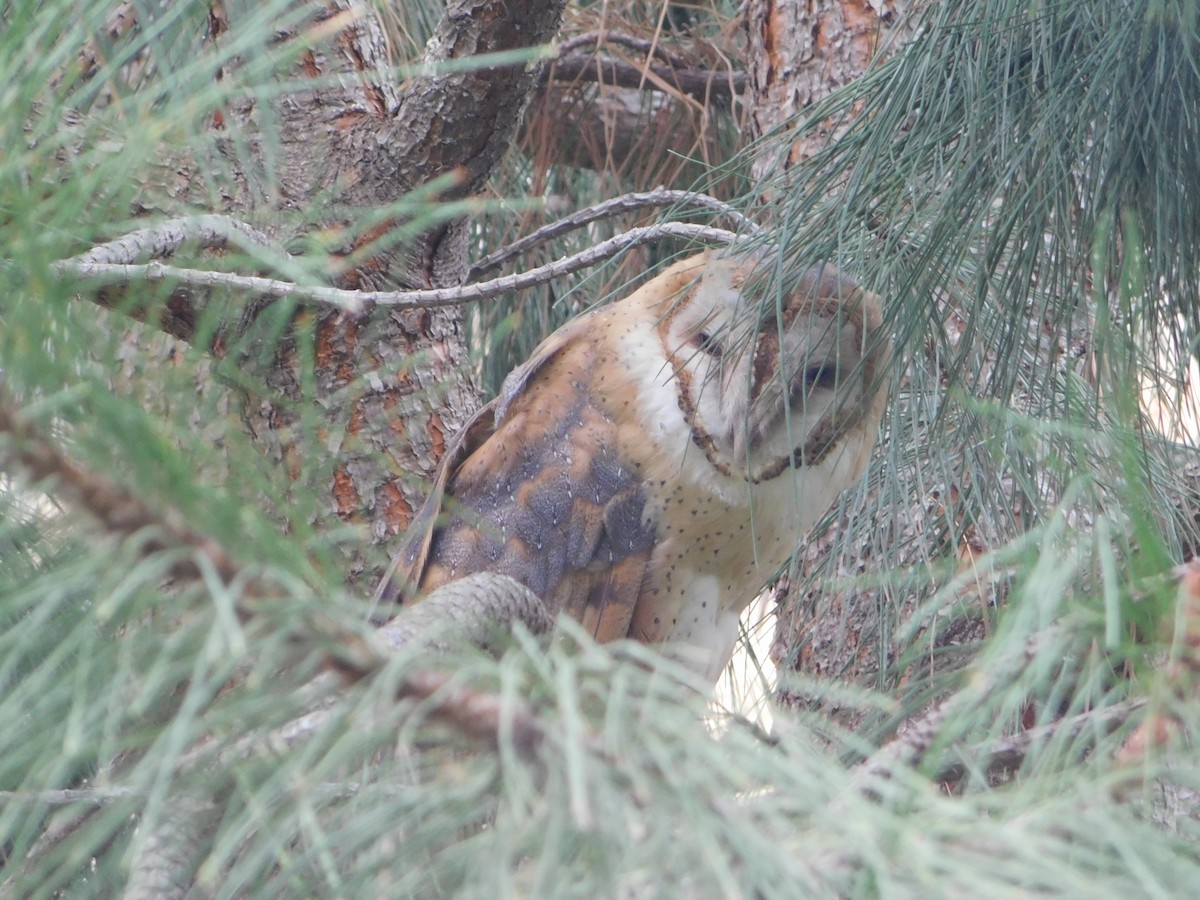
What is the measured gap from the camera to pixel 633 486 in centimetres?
180

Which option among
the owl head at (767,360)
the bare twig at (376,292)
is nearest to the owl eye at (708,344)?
the owl head at (767,360)

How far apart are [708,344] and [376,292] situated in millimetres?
487

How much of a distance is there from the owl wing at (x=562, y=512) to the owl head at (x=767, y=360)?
155 millimetres

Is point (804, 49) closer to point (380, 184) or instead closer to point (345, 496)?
point (380, 184)

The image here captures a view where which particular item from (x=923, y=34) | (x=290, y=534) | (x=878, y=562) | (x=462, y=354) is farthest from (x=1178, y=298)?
(x=462, y=354)

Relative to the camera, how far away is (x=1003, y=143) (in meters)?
1.10

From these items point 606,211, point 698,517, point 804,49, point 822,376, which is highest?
point 804,49

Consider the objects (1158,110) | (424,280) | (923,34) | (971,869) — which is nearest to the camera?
(971,869)

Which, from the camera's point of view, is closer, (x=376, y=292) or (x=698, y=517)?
(x=376, y=292)

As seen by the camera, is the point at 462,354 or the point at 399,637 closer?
the point at 399,637

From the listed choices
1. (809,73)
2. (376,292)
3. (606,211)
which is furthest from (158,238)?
(809,73)

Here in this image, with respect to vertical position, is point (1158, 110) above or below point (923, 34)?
below

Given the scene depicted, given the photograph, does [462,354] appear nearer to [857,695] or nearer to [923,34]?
[923,34]

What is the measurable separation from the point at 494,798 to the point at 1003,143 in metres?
0.80
